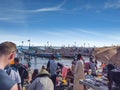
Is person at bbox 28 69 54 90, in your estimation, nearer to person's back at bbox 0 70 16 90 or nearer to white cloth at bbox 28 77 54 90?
white cloth at bbox 28 77 54 90

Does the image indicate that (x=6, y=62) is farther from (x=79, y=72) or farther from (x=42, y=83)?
(x=79, y=72)

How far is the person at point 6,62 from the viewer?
3.00m

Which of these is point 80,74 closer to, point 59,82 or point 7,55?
point 59,82

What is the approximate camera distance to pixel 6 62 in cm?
314

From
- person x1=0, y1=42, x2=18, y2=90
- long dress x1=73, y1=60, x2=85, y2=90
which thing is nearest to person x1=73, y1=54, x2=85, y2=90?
long dress x1=73, y1=60, x2=85, y2=90

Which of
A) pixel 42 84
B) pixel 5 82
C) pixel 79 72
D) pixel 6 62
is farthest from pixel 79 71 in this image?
pixel 5 82

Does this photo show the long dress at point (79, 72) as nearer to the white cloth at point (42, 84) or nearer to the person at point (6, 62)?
the white cloth at point (42, 84)

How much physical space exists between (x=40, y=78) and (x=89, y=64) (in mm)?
13452

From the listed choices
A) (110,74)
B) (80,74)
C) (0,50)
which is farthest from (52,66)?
(0,50)

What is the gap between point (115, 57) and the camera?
750 centimetres

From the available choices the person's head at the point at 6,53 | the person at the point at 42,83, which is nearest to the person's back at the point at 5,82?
the person's head at the point at 6,53

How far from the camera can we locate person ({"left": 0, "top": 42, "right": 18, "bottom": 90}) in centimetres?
300

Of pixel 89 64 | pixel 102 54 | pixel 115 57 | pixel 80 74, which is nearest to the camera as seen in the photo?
pixel 115 57

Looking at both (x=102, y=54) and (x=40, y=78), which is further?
(x=102, y=54)
